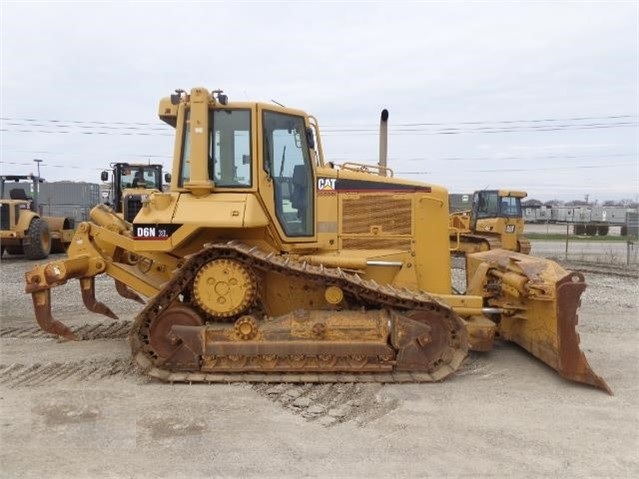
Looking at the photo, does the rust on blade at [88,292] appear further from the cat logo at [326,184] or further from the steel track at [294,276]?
the cat logo at [326,184]

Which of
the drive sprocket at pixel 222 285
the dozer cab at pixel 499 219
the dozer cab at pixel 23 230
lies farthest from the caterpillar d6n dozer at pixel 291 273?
the dozer cab at pixel 499 219

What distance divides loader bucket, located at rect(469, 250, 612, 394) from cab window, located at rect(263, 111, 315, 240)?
244 centimetres

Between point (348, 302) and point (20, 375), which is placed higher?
point (348, 302)

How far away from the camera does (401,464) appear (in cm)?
396

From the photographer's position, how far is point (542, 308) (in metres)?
6.09

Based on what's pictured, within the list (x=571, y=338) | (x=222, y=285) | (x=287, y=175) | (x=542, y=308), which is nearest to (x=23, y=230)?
(x=287, y=175)

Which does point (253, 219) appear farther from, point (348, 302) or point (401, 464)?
point (401, 464)

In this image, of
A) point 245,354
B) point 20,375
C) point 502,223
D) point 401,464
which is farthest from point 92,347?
point 502,223

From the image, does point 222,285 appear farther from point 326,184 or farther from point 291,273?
point 326,184

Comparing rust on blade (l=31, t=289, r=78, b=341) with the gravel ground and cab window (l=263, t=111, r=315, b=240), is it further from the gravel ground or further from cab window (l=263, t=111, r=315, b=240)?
cab window (l=263, t=111, r=315, b=240)

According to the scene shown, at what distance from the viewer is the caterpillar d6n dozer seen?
5.75 metres

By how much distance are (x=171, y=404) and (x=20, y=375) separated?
6.37 ft

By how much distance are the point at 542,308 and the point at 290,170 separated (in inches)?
122

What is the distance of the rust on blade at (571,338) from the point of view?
555 cm
